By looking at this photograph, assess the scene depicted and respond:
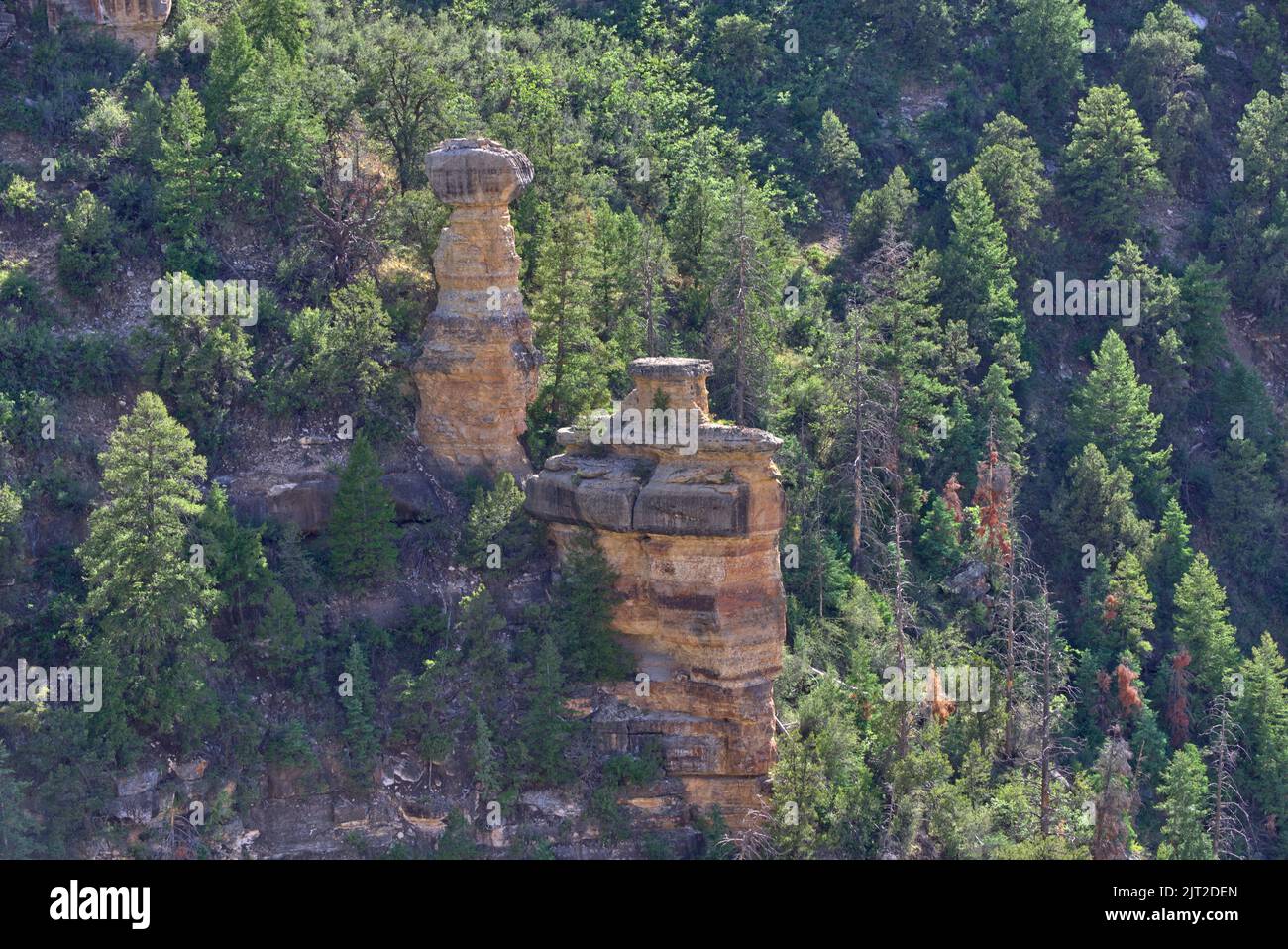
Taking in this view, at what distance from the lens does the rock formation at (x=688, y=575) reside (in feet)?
208

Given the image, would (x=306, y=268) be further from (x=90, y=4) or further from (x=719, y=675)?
(x=719, y=675)

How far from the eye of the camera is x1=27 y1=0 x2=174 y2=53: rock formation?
75.3 m

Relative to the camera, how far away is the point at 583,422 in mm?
65750

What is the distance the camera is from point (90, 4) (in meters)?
75.4

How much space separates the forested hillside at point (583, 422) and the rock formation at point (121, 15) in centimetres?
66

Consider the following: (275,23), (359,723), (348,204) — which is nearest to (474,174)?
(348,204)

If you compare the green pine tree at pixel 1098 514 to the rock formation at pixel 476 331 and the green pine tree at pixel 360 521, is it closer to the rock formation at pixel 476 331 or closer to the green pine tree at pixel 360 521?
the rock formation at pixel 476 331

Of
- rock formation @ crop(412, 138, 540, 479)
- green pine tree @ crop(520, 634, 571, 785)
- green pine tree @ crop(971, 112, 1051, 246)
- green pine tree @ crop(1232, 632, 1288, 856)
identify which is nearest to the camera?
green pine tree @ crop(520, 634, 571, 785)

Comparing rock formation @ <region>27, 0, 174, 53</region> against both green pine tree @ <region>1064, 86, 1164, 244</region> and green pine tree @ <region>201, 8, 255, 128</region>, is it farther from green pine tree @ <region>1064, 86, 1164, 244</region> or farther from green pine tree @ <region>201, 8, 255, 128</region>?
green pine tree @ <region>1064, 86, 1164, 244</region>

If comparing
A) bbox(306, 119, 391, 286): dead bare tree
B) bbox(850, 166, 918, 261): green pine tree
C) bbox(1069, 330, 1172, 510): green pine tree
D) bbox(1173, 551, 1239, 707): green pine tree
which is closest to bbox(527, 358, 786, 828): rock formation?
bbox(306, 119, 391, 286): dead bare tree

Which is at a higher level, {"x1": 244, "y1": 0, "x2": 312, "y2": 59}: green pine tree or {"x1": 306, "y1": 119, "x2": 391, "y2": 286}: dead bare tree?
{"x1": 244, "y1": 0, "x2": 312, "y2": 59}: green pine tree

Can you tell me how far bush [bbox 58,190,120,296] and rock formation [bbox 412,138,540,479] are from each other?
29.8 feet

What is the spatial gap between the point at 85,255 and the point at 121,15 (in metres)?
11.5

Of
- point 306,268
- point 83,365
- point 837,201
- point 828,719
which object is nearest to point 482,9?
point 837,201
